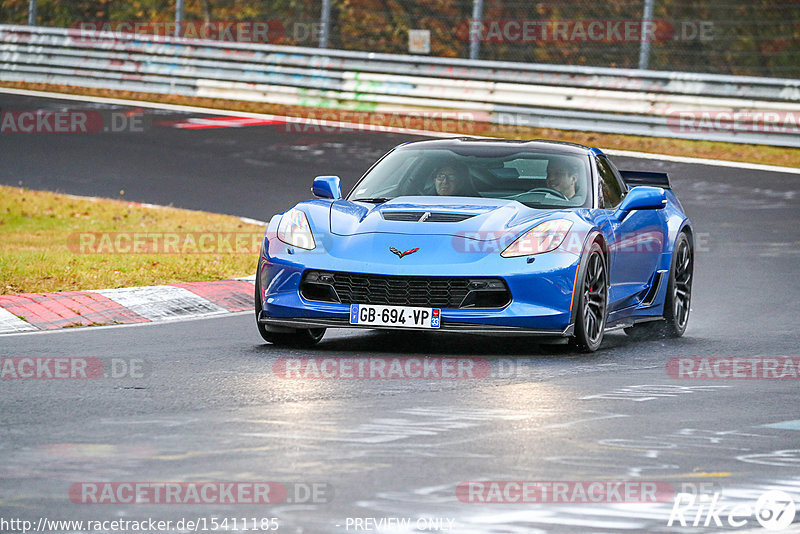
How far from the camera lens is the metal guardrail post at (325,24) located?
79.6 feet

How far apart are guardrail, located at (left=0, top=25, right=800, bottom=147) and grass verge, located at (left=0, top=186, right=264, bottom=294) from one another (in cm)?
780

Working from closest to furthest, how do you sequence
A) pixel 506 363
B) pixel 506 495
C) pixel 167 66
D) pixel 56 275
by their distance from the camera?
1. pixel 506 495
2. pixel 506 363
3. pixel 56 275
4. pixel 167 66

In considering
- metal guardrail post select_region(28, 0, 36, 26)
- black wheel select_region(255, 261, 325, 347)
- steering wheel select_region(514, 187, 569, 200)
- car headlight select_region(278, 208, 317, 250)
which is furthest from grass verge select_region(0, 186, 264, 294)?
metal guardrail post select_region(28, 0, 36, 26)

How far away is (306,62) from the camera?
24.7m

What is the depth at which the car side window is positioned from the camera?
994cm

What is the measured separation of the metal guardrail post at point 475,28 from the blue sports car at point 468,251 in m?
12.8

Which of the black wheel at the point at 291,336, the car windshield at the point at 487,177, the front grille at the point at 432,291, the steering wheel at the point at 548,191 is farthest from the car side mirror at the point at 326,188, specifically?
the front grille at the point at 432,291

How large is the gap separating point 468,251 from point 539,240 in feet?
1.47

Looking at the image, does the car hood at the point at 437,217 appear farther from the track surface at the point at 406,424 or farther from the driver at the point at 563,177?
the track surface at the point at 406,424

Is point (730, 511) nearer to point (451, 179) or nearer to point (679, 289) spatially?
point (451, 179)

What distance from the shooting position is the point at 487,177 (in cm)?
984

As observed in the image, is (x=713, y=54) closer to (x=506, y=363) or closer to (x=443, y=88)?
(x=443, y=88)

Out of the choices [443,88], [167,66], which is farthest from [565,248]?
[167,66]

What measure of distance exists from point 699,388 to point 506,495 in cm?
298
